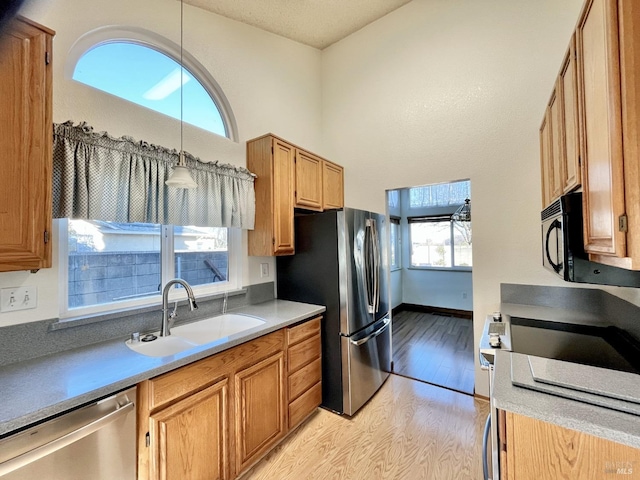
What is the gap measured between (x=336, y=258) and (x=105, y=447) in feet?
5.50

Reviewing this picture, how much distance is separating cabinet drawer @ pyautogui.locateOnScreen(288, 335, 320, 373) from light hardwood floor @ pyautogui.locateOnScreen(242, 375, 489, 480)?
0.51 meters

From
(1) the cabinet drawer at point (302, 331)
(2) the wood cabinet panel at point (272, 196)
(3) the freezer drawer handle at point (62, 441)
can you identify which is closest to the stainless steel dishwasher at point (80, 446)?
(3) the freezer drawer handle at point (62, 441)

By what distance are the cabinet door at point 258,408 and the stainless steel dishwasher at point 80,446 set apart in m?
0.56

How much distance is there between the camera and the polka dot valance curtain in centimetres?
138

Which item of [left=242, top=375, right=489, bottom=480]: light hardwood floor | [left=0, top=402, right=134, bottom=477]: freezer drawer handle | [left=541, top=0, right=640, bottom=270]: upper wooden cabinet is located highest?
[left=541, top=0, right=640, bottom=270]: upper wooden cabinet

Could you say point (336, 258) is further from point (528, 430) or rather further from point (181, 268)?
point (528, 430)

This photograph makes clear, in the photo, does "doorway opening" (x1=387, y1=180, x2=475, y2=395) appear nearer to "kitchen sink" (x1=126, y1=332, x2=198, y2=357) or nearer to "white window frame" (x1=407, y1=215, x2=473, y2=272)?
"white window frame" (x1=407, y1=215, x2=473, y2=272)

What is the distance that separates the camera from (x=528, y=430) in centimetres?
86

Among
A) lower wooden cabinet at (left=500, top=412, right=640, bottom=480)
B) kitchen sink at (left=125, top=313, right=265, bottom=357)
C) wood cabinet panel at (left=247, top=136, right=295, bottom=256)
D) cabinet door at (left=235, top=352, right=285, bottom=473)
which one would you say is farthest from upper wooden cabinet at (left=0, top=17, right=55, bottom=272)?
lower wooden cabinet at (left=500, top=412, right=640, bottom=480)

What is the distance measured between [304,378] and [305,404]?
0.21 meters

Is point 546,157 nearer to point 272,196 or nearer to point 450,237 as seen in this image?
point 272,196

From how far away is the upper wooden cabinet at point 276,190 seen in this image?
2.28m

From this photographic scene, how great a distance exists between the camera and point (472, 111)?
251 cm

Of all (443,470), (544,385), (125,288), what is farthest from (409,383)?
(125,288)
